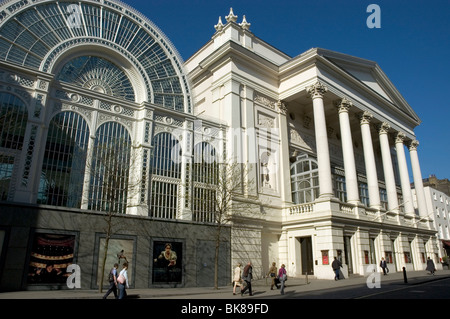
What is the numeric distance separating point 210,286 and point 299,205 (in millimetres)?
10346

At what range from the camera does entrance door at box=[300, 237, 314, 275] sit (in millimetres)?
26603

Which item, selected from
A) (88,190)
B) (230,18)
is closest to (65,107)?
(88,190)

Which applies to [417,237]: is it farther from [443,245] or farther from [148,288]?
[148,288]

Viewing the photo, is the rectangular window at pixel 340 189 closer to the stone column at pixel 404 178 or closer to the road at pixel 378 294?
the stone column at pixel 404 178

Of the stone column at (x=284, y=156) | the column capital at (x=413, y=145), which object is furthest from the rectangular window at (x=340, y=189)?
the column capital at (x=413, y=145)

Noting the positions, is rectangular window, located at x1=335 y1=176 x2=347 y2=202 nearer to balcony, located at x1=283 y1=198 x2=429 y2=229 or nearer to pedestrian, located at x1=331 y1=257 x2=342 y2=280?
balcony, located at x1=283 y1=198 x2=429 y2=229

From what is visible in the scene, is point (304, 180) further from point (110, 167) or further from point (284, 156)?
point (110, 167)

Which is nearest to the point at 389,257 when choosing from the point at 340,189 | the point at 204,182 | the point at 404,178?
the point at 340,189

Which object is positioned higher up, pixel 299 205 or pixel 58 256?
pixel 299 205

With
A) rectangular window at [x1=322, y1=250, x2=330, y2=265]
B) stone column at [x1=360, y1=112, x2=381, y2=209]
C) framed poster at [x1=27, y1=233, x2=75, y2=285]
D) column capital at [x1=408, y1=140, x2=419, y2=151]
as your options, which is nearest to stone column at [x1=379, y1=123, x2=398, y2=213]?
stone column at [x1=360, y1=112, x2=381, y2=209]

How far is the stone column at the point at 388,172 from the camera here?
33.7 m

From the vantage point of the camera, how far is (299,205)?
27672 millimetres

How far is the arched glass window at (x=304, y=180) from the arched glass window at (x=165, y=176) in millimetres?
11816

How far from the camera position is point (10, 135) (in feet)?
57.4
